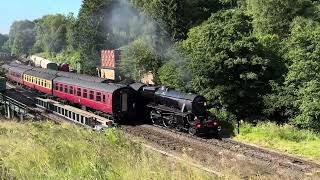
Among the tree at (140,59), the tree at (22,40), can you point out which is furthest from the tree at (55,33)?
the tree at (140,59)

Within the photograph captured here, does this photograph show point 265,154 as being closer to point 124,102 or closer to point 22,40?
point 124,102

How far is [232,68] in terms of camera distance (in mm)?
28594

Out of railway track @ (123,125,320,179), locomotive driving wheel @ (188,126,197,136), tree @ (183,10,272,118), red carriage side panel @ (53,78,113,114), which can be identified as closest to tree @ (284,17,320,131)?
railway track @ (123,125,320,179)

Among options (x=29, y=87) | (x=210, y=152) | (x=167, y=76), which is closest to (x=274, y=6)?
(x=167, y=76)

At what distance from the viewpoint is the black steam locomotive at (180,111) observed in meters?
25.8

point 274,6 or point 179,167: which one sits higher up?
point 274,6

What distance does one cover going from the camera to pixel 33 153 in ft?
28.8

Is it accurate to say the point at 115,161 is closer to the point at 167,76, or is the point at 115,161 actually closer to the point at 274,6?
the point at 167,76

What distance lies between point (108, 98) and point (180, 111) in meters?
5.81

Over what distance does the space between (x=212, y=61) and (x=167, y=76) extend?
869cm

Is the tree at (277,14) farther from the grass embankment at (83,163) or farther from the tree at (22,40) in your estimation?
the tree at (22,40)

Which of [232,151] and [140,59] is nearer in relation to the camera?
[232,151]

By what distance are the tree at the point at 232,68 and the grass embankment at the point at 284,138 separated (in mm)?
2812

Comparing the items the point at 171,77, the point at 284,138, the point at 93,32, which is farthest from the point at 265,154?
the point at 93,32
